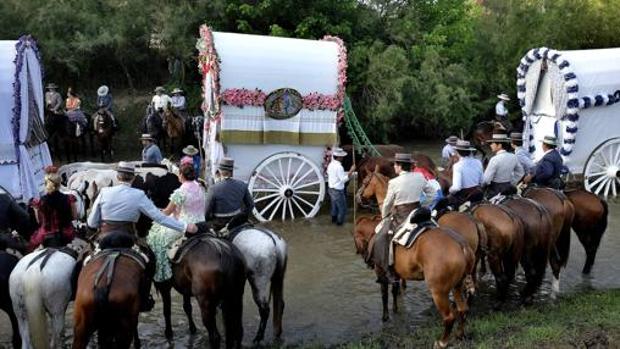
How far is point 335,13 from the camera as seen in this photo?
758 inches

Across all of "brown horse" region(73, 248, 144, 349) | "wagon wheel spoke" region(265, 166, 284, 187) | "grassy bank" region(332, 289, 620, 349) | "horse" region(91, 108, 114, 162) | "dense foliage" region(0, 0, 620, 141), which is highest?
"dense foliage" region(0, 0, 620, 141)

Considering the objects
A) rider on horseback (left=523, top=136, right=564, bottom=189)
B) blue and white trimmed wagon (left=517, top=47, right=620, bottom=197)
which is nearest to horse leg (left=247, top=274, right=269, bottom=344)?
rider on horseback (left=523, top=136, right=564, bottom=189)

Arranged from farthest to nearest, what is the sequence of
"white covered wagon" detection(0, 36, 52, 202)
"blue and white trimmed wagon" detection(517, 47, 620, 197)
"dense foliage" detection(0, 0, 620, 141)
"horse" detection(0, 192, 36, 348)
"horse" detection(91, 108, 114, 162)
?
"dense foliage" detection(0, 0, 620, 141) → "horse" detection(91, 108, 114, 162) → "blue and white trimmed wagon" detection(517, 47, 620, 197) → "white covered wagon" detection(0, 36, 52, 202) → "horse" detection(0, 192, 36, 348)

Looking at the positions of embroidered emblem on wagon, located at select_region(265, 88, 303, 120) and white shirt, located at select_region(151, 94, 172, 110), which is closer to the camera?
embroidered emblem on wagon, located at select_region(265, 88, 303, 120)

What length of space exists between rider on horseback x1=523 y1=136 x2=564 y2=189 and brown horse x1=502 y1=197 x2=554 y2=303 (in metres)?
1.23

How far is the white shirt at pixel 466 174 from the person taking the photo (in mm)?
9242

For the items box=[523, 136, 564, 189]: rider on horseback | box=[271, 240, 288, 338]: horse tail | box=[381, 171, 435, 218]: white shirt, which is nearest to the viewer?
box=[271, 240, 288, 338]: horse tail

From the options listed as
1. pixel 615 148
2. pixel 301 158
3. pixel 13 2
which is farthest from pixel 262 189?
pixel 13 2

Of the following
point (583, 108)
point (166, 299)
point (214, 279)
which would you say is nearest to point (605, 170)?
point (583, 108)

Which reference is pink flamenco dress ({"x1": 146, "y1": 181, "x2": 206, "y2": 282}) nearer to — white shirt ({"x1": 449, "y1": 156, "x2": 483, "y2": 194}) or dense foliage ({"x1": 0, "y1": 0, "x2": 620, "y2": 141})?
white shirt ({"x1": 449, "y1": 156, "x2": 483, "y2": 194})

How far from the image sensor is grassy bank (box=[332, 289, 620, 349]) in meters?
6.67

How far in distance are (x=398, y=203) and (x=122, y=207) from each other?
3.05 m

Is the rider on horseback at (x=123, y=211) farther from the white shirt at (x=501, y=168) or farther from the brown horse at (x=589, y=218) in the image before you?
the brown horse at (x=589, y=218)

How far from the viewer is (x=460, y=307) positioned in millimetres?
7047
